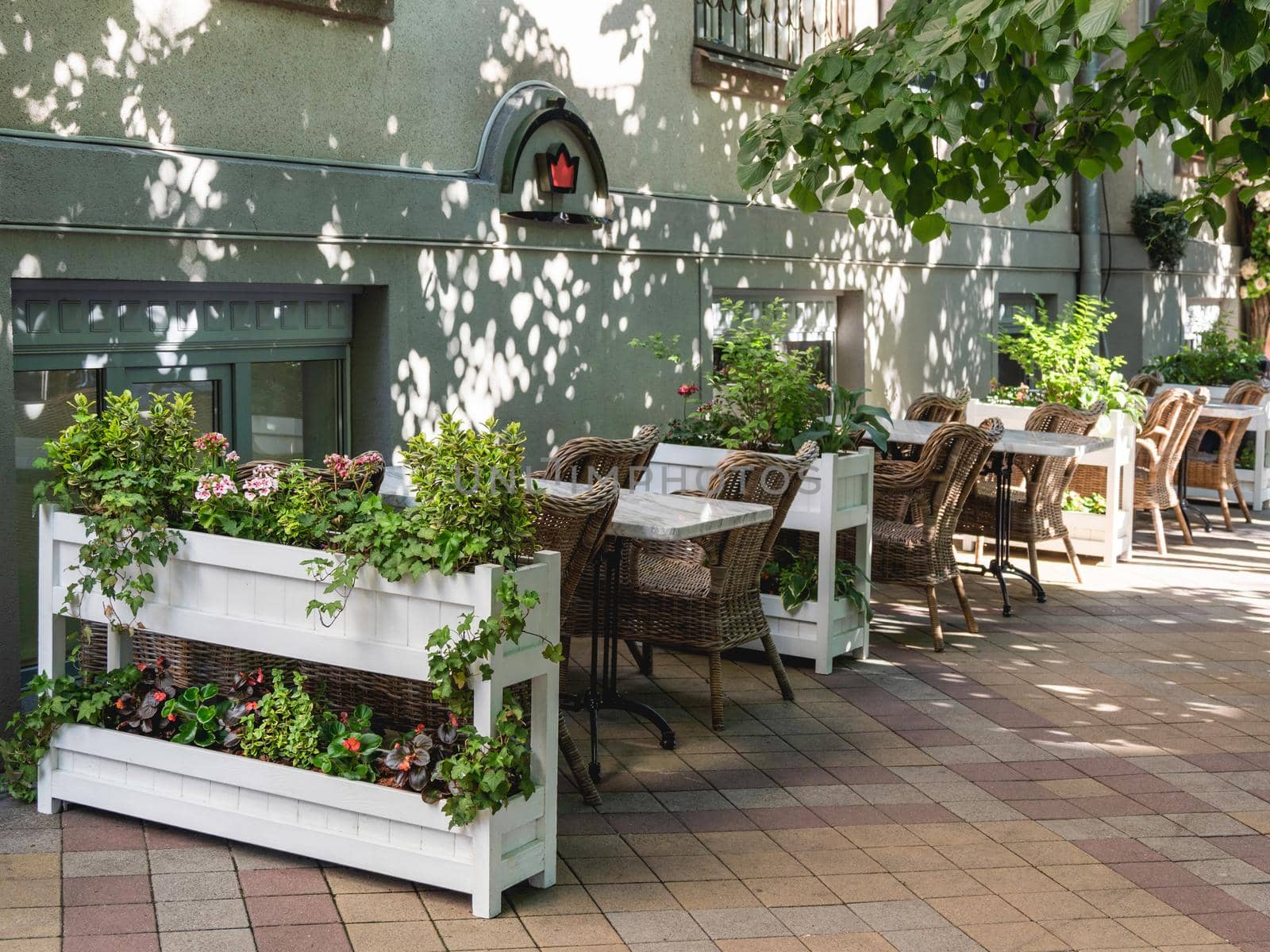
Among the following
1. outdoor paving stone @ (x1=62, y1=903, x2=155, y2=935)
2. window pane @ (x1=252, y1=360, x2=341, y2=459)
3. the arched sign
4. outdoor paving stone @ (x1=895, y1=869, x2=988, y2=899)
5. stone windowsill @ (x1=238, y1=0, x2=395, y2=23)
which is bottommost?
outdoor paving stone @ (x1=895, y1=869, x2=988, y2=899)

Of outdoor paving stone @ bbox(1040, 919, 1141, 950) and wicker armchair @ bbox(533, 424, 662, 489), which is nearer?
outdoor paving stone @ bbox(1040, 919, 1141, 950)

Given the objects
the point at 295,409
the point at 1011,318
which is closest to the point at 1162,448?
the point at 1011,318

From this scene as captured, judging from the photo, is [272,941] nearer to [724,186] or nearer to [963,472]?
[963,472]

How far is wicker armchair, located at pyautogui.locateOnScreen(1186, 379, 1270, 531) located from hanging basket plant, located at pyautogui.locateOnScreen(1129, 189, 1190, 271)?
2.19 m

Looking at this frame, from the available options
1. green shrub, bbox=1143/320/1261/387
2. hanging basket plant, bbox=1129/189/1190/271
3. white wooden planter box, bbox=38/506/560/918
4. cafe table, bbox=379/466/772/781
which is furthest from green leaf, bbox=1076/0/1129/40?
hanging basket plant, bbox=1129/189/1190/271

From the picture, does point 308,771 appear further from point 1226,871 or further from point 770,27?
point 770,27

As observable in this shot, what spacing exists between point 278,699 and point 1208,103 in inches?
124

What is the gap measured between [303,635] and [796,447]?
10.7 feet

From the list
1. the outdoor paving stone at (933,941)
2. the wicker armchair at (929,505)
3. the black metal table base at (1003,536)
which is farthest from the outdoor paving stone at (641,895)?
the black metal table base at (1003,536)

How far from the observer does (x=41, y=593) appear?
4.93m

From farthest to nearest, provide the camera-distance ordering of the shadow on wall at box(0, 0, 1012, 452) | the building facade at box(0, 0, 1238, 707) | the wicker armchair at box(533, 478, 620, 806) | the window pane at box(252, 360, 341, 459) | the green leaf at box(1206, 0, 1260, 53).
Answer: the window pane at box(252, 360, 341, 459) → the shadow on wall at box(0, 0, 1012, 452) → the building facade at box(0, 0, 1238, 707) → the wicker armchair at box(533, 478, 620, 806) → the green leaf at box(1206, 0, 1260, 53)

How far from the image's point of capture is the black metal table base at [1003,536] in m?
8.50

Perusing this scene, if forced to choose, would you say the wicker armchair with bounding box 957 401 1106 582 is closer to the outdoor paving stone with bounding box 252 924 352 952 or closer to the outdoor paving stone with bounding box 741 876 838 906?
A: the outdoor paving stone with bounding box 741 876 838 906

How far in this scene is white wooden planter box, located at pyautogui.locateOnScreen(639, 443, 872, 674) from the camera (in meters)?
6.91
